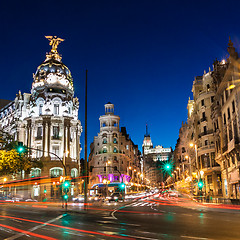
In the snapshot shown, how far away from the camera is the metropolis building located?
7481cm

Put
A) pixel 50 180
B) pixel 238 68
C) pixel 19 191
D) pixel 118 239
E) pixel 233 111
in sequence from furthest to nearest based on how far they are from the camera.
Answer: pixel 19 191
pixel 50 180
pixel 233 111
pixel 238 68
pixel 118 239

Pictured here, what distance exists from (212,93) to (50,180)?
43.3m

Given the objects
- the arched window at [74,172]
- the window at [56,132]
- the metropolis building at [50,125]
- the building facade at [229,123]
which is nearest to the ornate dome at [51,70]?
the metropolis building at [50,125]

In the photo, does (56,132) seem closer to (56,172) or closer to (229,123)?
(56,172)

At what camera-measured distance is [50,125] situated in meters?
77.9

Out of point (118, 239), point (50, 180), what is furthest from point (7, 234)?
point (50, 180)

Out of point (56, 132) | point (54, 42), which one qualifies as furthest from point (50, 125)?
point (54, 42)

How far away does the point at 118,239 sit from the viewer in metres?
12.3

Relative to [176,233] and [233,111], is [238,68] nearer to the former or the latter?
[233,111]

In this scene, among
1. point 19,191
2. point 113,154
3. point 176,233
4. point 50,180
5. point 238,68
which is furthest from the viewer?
point 113,154

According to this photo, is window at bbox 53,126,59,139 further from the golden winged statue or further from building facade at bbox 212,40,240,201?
building facade at bbox 212,40,240,201

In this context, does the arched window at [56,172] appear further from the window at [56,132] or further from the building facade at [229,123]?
the building facade at [229,123]

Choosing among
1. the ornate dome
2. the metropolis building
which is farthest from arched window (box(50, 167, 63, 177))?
the ornate dome

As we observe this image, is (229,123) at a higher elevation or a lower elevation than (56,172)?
higher
